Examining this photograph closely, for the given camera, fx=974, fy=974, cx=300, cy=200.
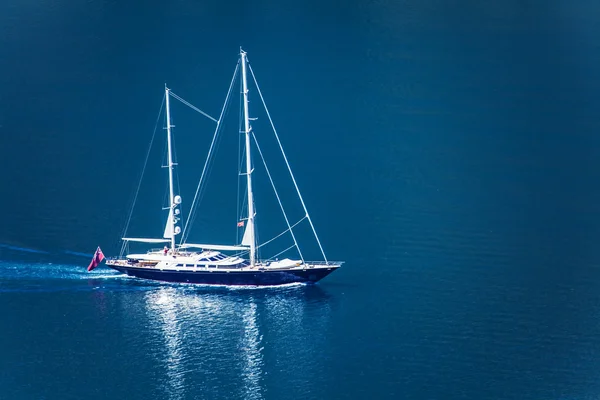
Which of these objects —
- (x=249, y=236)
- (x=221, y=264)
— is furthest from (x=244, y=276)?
(x=249, y=236)

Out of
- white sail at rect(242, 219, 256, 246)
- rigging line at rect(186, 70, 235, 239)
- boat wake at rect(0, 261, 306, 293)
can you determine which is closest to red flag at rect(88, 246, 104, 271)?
boat wake at rect(0, 261, 306, 293)

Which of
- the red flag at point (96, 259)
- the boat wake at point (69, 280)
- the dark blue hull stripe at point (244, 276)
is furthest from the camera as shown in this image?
the red flag at point (96, 259)

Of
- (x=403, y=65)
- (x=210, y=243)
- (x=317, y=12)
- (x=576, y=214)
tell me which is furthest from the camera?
(x=317, y=12)

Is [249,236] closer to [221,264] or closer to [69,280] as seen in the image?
[221,264]

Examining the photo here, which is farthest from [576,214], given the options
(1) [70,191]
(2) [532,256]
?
(1) [70,191]

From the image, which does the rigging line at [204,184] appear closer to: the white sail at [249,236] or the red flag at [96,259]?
the white sail at [249,236]

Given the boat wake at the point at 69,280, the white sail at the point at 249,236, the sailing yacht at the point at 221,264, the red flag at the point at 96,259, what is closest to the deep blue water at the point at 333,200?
the boat wake at the point at 69,280

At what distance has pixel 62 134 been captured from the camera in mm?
153500

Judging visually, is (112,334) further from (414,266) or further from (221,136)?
(221,136)

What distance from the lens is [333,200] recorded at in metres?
134

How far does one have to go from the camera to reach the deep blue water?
93562mm

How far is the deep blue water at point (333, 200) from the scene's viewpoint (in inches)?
3684

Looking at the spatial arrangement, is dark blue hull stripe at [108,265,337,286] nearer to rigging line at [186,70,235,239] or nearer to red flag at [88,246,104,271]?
red flag at [88,246,104,271]

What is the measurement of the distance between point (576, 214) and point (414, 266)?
28669 millimetres
